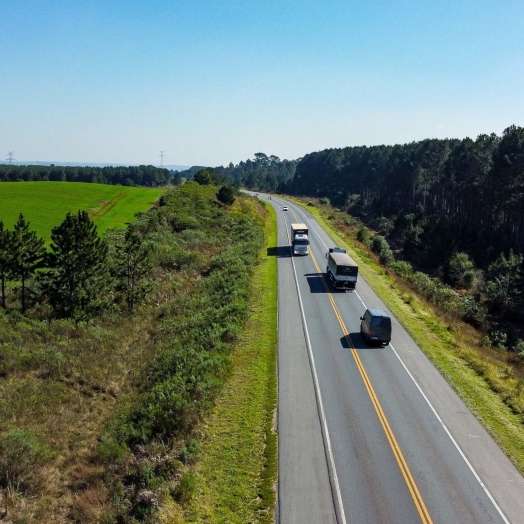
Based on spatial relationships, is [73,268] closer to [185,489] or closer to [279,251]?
[279,251]

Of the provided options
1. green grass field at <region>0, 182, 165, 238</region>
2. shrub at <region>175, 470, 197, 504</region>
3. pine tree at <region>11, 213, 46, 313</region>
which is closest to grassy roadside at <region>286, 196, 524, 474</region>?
shrub at <region>175, 470, 197, 504</region>

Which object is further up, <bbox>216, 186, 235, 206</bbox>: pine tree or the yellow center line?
<bbox>216, 186, 235, 206</bbox>: pine tree

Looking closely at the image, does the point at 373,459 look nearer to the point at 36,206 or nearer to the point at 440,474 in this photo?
the point at 440,474

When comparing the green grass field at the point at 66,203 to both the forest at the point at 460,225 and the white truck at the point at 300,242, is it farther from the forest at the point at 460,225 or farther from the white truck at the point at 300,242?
the forest at the point at 460,225

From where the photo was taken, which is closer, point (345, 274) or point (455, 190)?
point (345, 274)

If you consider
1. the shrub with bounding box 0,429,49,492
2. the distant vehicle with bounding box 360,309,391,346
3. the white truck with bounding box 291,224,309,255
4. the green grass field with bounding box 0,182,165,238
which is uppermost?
the green grass field with bounding box 0,182,165,238

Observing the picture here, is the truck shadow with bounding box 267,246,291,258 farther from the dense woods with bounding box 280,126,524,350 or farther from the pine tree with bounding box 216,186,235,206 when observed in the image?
the pine tree with bounding box 216,186,235,206

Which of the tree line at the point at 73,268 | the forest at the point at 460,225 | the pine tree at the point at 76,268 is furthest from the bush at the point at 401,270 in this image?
the pine tree at the point at 76,268

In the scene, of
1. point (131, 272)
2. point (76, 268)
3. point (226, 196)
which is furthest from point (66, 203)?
point (76, 268)
